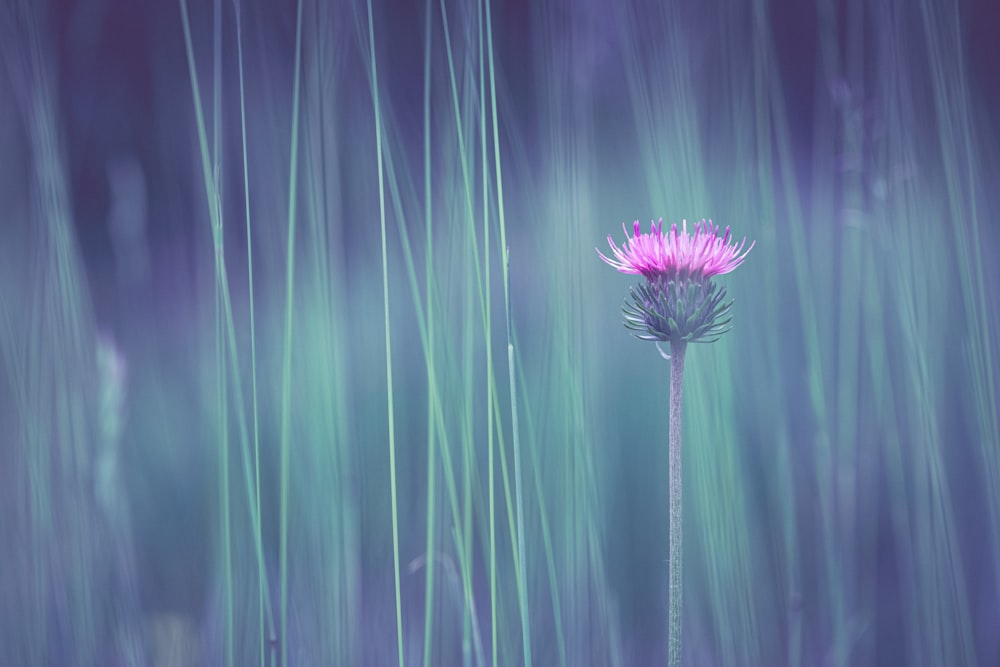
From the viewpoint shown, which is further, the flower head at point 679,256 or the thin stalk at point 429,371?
the thin stalk at point 429,371

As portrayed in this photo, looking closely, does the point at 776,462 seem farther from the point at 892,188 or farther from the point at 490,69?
the point at 490,69

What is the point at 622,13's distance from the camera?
1.00m

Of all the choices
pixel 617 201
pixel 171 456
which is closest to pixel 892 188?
pixel 617 201

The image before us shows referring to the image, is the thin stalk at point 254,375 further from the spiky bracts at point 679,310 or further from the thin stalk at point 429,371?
the spiky bracts at point 679,310

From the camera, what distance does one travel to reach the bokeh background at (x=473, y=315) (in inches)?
38.7

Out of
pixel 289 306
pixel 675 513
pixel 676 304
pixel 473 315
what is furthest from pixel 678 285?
pixel 289 306

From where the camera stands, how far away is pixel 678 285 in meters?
0.73

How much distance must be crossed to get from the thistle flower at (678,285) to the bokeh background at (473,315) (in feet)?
0.82

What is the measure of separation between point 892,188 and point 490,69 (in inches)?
25.1

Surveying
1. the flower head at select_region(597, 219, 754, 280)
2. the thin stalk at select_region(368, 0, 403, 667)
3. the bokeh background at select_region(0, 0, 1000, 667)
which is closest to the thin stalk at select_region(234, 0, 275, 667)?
the bokeh background at select_region(0, 0, 1000, 667)

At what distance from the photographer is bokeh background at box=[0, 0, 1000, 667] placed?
0.98 m

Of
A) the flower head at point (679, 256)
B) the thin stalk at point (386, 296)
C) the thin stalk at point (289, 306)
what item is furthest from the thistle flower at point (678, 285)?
the thin stalk at point (289, 306)

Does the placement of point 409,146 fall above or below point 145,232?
above

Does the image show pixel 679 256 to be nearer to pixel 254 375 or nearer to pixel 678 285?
pixel 678 285
